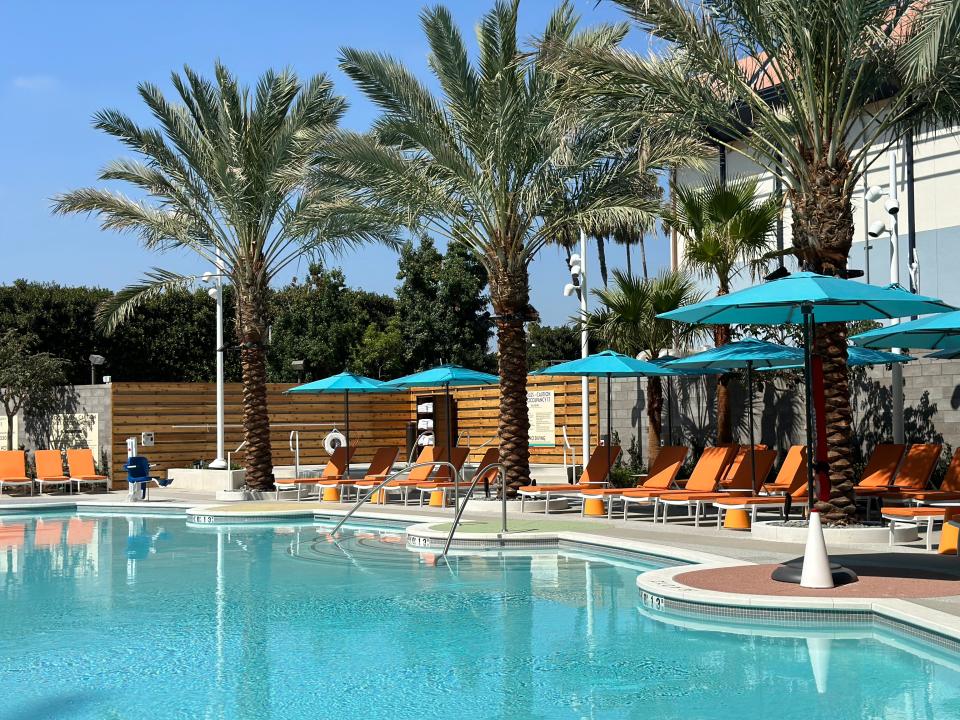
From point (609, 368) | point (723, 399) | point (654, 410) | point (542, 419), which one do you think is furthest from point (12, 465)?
point (723, 399)

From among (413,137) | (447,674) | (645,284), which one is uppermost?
(413,137)

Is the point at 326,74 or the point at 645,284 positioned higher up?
the point at 326,74

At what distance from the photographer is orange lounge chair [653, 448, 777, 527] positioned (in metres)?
14.9

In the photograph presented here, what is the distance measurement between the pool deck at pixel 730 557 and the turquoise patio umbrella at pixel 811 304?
1054 millimetres

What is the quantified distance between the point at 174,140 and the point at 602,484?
10438mm

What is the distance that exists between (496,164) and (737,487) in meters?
5.92

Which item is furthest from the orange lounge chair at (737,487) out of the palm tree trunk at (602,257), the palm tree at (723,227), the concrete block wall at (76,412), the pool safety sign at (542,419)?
the palm tree trunk at (602,257)

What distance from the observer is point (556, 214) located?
704 inches

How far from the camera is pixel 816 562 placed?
9.17 metres

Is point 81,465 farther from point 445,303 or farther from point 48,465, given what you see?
point 445,303

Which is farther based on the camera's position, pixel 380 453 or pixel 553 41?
pixel 380 453

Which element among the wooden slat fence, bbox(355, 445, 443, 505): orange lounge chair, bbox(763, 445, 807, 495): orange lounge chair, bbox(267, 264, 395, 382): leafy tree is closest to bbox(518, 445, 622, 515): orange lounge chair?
bbox(355, 445, 443, 505): orange lounge chair

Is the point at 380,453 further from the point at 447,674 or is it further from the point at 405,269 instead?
the point at 405,269

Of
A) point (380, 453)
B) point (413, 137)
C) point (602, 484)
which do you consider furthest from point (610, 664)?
point (380, 453)
